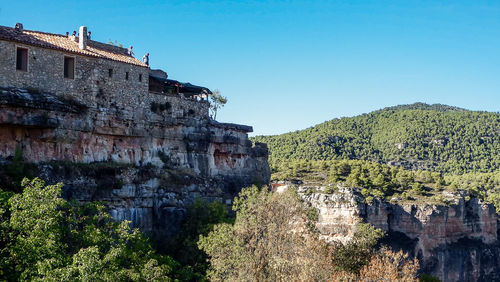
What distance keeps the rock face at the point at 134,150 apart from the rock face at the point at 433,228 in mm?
24157

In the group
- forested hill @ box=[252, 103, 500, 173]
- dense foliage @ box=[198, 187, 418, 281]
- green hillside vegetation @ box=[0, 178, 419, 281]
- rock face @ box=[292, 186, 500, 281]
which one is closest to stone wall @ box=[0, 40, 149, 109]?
green hillside vegetation @ box=[0, 178, 419, 281]

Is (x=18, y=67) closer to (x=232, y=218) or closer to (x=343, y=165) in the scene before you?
(x=232, y=218)

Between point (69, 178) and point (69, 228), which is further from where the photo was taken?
point (69, 178)

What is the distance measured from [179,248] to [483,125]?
130 meters

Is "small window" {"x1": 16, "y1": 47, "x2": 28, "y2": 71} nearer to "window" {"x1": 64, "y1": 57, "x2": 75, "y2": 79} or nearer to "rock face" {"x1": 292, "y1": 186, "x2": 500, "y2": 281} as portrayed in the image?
"window" {"x1": 64, "y1": 57, "x2": 75, "y2": 79}

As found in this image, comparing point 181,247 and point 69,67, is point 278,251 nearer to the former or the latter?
point 181,247

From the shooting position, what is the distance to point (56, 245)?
2633 centimetres

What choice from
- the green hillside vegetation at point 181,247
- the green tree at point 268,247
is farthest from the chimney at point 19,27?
the green tree at point 268,247

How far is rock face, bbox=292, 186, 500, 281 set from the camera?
73.9m

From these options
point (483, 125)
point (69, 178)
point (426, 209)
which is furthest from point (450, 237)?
point (483, 125)

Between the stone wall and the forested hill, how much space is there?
7939 cm

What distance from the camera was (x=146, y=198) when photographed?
137 feet

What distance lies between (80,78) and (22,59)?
4.05 metres

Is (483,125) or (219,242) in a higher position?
(483,125)
